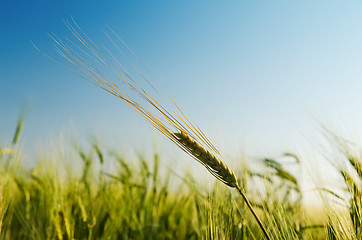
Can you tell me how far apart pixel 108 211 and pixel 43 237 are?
0.29 meters

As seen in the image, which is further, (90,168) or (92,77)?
(90,168)

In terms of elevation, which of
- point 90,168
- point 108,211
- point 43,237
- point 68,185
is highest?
point 90,168

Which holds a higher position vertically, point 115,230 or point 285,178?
point 285,178

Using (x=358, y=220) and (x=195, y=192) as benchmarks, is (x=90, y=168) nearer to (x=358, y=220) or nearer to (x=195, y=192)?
(x=195, y=192)

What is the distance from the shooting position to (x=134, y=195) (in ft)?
5.33

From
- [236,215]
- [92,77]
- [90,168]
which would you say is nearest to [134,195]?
[90,168]

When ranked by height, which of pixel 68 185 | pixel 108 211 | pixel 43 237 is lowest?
pixel 43 237

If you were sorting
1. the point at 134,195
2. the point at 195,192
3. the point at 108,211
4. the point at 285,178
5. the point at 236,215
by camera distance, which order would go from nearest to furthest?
1. the point at 236,215
2. the point at 285,178
3. the point at 195,192
4. the point at 108,211
5. the point at 134,195

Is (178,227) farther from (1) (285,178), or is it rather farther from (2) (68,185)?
(1) (285,178)

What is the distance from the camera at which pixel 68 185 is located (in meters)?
1.51

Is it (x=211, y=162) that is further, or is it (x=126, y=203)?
(x=126, y=203)

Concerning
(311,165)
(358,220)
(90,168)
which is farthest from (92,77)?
(90,168)

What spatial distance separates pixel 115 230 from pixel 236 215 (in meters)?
0.78

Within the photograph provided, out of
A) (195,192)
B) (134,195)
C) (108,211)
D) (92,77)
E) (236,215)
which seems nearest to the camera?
(92,77)
